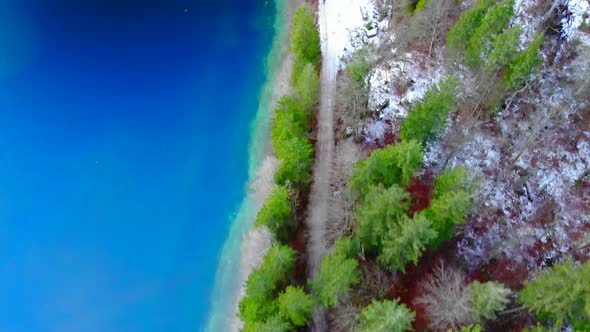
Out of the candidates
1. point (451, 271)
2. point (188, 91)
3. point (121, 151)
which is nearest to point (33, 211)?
point (121, 151)

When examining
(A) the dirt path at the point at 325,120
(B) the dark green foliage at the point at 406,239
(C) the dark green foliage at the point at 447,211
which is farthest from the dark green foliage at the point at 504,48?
(B) the dark green foliage at the point at 406,239

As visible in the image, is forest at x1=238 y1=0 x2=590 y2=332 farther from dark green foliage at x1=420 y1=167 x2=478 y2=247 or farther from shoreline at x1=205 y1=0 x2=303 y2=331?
shoreline at x1=205 y1=0 x2=303 y2=331

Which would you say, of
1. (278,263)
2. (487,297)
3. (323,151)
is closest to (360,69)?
(323,151)

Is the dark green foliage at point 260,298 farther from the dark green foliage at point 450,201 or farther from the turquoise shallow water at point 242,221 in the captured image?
the dark green foliage at point 450,201

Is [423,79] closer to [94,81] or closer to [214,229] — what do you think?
[214,229]

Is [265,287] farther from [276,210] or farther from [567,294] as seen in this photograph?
[567,294]

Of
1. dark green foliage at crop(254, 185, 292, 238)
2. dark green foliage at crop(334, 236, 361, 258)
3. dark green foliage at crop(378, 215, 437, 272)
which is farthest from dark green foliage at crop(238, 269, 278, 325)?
dark green foliage at crop(378, 215, 437, 272)
